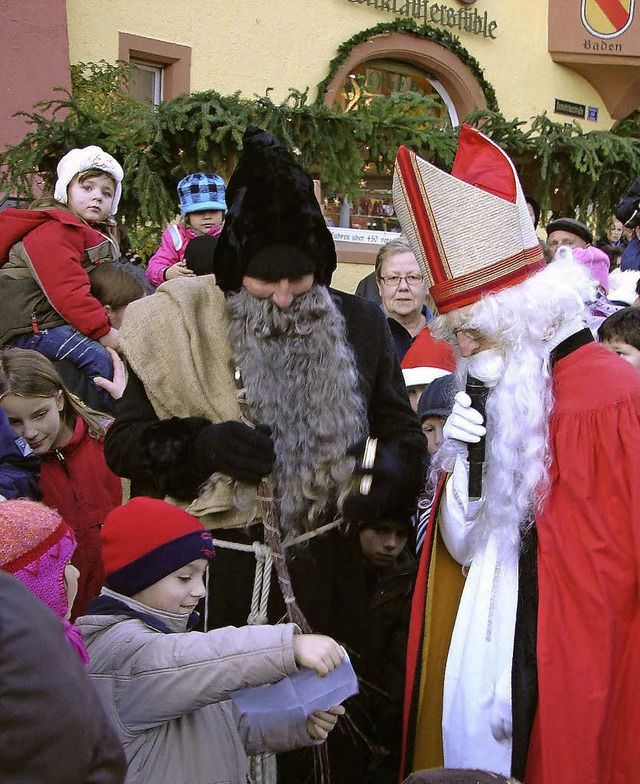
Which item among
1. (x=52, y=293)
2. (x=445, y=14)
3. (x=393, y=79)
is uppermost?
(x=445, y=14)

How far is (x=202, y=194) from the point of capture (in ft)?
17.7

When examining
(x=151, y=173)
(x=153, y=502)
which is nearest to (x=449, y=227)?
(x=153, y=502)

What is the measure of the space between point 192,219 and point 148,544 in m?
3.49

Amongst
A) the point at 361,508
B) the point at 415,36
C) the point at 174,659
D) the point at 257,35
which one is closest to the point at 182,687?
the point at 174,659

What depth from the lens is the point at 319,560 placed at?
2.59 meters

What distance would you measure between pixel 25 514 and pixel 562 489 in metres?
1.35

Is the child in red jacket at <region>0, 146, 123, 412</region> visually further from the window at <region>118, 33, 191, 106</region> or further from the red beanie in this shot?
the window at <region>118, 33, 191, 106</region>

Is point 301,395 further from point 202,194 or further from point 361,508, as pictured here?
point 202,194

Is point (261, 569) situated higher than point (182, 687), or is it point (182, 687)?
point (261, 569)

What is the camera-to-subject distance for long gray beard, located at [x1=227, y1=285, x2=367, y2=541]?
2.55m

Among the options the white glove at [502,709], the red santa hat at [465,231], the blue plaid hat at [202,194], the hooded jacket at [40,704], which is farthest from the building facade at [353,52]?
the hooded jacket at [40,704]

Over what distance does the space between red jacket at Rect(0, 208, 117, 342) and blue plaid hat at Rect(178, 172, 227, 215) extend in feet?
3.88

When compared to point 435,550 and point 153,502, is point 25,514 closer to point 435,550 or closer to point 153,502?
point 153,502

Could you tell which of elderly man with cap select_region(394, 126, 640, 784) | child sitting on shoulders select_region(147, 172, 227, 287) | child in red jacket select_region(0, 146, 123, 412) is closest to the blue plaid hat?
child sitting on shoulders select_region(147, 172, 227, 287)
